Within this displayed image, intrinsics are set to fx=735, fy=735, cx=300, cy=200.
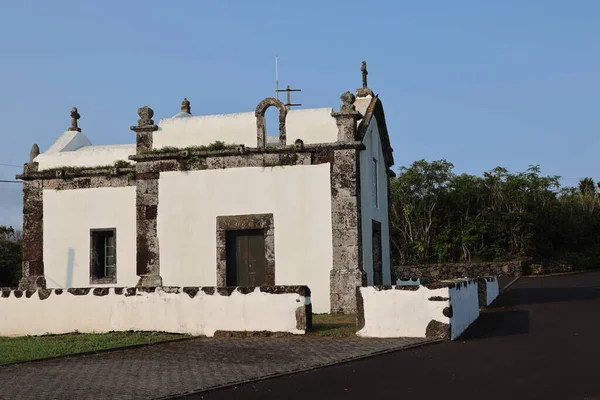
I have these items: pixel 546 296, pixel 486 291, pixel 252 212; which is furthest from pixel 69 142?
pixel 546 296

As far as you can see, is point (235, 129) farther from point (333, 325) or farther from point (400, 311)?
point (400, 311)

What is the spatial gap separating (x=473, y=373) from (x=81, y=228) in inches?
507

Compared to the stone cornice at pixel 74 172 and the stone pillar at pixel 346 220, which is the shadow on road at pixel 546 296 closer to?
the stone pillar at pixel 346 220

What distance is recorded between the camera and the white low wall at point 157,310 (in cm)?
1216

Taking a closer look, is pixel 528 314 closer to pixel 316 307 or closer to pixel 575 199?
pixel 316 307

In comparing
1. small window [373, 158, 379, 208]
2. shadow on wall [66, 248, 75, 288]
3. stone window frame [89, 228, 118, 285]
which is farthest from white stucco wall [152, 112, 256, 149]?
small window [373, 158, 379, 208]

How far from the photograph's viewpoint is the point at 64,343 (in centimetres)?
1213

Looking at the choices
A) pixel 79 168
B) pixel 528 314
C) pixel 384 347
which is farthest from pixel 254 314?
pixel 79 168

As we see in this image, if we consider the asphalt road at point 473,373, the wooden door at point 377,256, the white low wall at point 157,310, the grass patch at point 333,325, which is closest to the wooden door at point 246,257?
the grass patch at point 333,325

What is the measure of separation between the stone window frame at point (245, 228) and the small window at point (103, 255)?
10.3 ft

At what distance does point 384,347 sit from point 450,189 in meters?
27.5

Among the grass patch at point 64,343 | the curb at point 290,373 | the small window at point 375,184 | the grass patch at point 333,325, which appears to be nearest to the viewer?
the curb at point 290,373

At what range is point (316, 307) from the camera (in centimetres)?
1611

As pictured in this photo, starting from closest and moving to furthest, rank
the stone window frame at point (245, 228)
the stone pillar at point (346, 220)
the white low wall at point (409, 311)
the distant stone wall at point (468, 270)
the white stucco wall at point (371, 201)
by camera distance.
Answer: the white low wall at point (409, 311) → the stone pillar at point (346, 220) → the stone window frame at point (245, 228) → the white stucco wall at point (371, 201) → the distant stone wall at point (468, 270)
